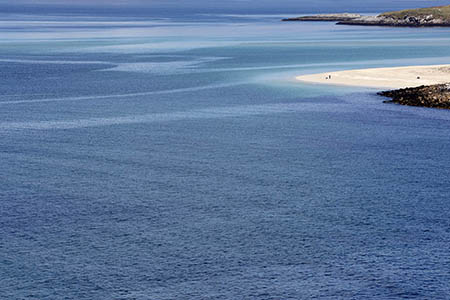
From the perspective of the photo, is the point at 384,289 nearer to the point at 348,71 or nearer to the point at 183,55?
the point at 348,71

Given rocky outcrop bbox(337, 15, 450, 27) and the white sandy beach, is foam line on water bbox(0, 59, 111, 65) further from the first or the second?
rocky outcrop bbox(337, 15, 450, 27)

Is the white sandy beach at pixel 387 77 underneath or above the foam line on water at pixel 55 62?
underneath

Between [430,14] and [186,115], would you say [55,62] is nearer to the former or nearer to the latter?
[186,115]

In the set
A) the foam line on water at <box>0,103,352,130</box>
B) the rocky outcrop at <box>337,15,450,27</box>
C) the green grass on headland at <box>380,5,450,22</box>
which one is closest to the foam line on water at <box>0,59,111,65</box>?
the foam line on water at <box>0,103,352,130</box>

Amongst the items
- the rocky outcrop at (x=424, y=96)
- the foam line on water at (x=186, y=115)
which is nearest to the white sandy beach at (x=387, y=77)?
the rocky outcrop at (x=424, y=96)

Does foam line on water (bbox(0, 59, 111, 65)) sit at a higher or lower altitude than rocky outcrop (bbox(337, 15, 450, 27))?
lower

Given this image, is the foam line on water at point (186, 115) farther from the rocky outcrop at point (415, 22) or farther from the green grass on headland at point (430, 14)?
the green grass on headland at point (430, 14)

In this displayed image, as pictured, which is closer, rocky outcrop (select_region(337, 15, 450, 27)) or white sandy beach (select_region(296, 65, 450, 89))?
white sandy beach (select_region(296, 65, 450, 89))
